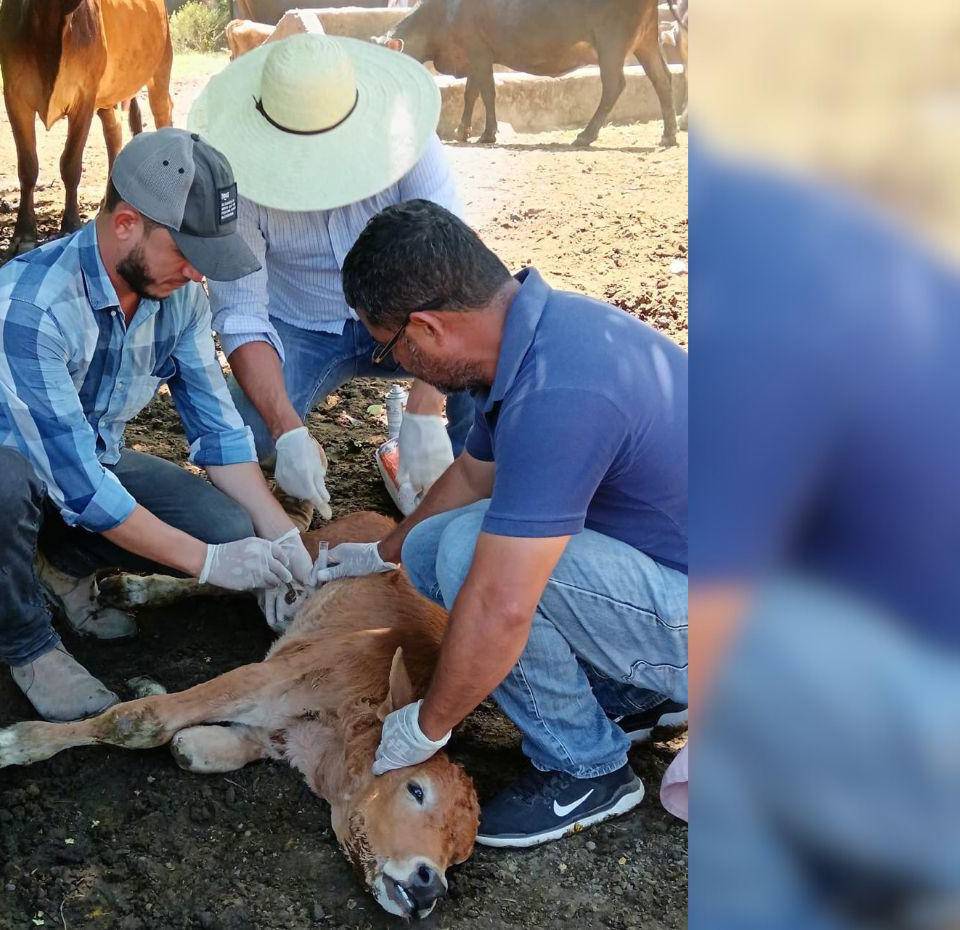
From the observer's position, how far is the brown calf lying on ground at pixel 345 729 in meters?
3.69

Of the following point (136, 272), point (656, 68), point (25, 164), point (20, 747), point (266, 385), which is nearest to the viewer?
point (20, 747)

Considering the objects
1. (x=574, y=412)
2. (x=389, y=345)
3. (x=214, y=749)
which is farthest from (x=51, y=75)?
(x=574, y=412)

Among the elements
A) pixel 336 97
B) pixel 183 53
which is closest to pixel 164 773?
pixel 336 97

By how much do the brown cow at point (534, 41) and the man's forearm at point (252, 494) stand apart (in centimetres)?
1180

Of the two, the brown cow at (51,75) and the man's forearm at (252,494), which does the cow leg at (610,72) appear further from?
the man's forearm at (252,494)

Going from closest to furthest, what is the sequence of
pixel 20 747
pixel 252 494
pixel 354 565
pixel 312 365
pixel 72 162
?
pixel 20 747 < pixel 354 565 < pixel 252 494 < pixel 312 365 < pixel 72 162

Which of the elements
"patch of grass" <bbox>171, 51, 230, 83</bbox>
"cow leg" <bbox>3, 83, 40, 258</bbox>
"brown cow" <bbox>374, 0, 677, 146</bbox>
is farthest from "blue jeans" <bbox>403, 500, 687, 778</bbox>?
"patch of grass" <bbox>171, 51, 230, 83</bbox>

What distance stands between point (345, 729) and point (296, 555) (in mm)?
907

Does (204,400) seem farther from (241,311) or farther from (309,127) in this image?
(309,127)

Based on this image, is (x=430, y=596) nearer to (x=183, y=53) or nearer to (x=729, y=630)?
(x=729, y=630)

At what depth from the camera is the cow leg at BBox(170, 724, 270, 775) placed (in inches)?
162

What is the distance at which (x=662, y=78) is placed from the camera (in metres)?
16.9

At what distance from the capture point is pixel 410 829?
12.2 feet

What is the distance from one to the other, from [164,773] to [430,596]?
115 centimetres
